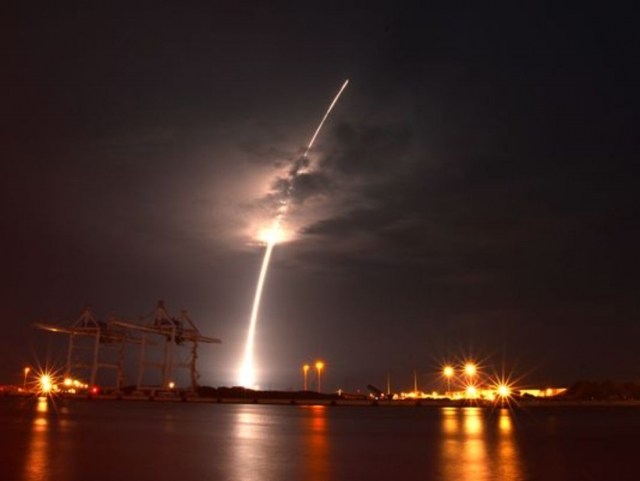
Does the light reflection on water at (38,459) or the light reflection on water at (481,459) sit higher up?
the light reflection on water at (38,459)

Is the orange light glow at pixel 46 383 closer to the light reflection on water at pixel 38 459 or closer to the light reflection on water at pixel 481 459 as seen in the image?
the light reflection on water at pixel 38 459

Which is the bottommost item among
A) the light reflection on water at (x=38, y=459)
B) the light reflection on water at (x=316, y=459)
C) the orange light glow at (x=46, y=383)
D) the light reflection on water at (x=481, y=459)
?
the light reflection on water at (x=316, y=459)

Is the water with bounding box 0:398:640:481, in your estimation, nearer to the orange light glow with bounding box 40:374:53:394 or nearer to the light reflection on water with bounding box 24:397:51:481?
the light reflection on water with bounding box 24:397:51:481

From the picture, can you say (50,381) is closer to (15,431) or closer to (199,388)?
(199,388)

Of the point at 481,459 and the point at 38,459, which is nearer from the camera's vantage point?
the point at 38,459

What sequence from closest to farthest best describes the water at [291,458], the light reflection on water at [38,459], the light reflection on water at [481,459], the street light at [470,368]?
1. the light reflection on water at [38,459]
2. the water at [291,458]
3. the light reflection on water at [481,459]
4. the street light at [470,368]

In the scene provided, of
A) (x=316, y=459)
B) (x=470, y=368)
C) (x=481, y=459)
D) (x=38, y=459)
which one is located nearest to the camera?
(x=38, y=459)

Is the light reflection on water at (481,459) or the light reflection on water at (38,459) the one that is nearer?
the light reflection on water at (38,459)

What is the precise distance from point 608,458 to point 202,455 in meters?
15.2

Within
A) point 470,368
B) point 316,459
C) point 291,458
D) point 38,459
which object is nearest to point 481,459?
point 316,459

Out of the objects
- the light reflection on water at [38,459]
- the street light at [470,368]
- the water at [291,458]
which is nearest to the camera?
the light reflection on water at [38,459]

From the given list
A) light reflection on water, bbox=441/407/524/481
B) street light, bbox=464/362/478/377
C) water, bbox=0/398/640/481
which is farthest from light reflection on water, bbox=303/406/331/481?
street light, bbox=464/362/478/377

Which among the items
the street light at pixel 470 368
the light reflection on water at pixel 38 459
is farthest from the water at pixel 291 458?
the street light at pixel 470 368

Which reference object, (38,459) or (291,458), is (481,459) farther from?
(38,459)
